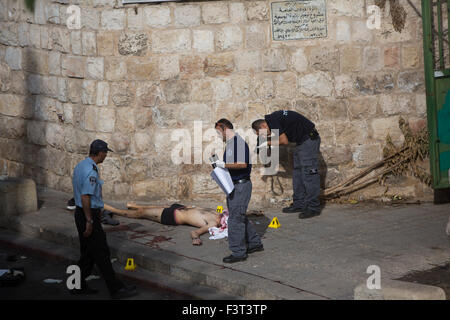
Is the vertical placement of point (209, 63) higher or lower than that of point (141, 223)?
higher

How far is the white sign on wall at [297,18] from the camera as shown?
11148mm

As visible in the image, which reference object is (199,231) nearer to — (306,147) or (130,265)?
(130,265)

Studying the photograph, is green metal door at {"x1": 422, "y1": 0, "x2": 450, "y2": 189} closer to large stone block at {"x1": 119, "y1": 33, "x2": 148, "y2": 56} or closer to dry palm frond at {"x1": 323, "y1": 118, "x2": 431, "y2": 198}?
dry palm frond at {"x1": 323, "y1": 118, "x2": 431, "y2": 198}

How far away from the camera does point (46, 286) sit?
848 centimetres

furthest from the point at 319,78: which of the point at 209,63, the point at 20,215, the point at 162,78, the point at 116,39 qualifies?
the point at 20,215

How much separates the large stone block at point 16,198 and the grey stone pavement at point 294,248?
0.18 meters

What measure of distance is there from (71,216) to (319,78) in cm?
453

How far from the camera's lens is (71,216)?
10.9 m

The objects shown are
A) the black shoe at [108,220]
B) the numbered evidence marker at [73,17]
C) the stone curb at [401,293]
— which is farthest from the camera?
the numbered evidence marker at [73,17]

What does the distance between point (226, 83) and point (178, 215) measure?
2413 millimetres

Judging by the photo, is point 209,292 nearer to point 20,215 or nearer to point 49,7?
point 20,215

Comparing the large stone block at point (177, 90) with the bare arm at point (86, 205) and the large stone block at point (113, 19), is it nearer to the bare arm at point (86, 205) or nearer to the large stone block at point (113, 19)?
the large stone block at point (113, 19)

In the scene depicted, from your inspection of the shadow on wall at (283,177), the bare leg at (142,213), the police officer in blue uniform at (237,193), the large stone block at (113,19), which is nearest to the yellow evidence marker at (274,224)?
the shadow on wall at (283,177)
